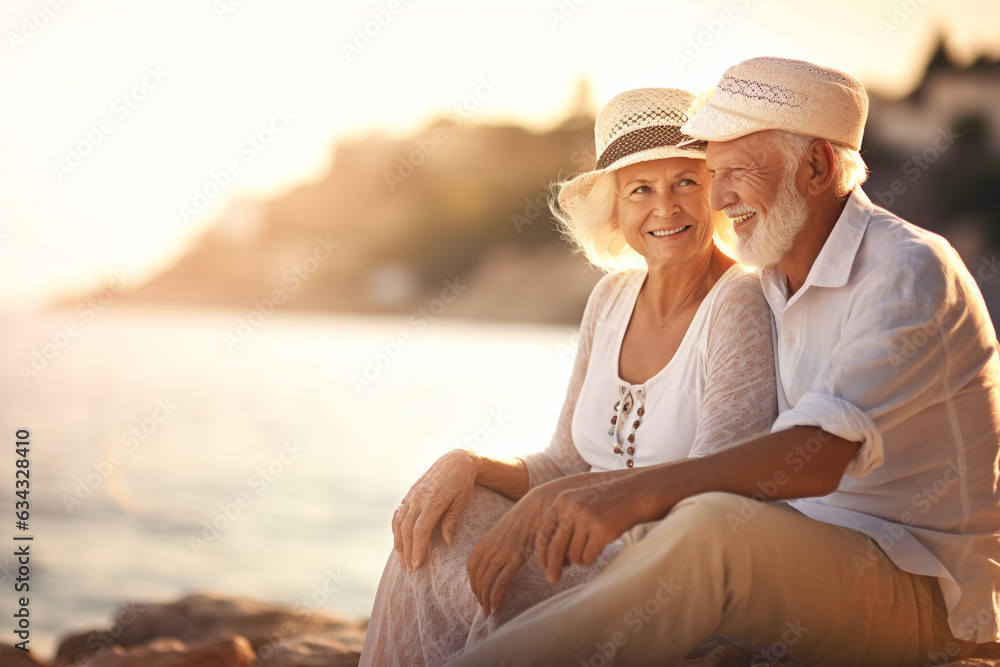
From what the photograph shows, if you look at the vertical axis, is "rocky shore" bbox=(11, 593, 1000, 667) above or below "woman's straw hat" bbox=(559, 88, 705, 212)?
below

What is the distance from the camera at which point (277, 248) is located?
204 feet

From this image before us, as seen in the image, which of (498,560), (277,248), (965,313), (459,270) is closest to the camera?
(965,313)

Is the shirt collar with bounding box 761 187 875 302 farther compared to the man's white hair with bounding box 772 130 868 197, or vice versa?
the man's white hair with bounding box 772 130 868 197

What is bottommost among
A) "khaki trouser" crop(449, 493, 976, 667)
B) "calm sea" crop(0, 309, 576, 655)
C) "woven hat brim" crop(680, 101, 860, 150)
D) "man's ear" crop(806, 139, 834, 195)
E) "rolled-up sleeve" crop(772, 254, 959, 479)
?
"calm sea" crop(0, 309, 576, 655)

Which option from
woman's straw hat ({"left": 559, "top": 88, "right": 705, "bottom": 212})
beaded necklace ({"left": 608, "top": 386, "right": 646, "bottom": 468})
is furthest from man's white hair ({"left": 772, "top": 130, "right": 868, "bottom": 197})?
beaded necklace ({"left": 608, "top": 386, "right": 646, "bottom": 468})

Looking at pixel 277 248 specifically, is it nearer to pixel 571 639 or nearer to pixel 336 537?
pixel 336 537

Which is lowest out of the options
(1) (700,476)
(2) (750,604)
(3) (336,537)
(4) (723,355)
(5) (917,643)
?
(3) (336,537)

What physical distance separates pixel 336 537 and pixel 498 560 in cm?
877

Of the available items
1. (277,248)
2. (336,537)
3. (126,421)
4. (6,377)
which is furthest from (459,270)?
(336,537)

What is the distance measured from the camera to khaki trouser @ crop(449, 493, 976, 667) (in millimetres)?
1794

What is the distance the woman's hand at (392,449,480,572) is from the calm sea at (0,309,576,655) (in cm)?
33

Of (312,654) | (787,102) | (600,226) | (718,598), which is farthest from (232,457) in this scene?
(718,598)

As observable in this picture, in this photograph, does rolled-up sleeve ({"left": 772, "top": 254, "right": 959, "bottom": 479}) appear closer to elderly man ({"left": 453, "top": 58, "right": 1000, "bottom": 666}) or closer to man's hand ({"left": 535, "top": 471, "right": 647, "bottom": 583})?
elderly man ({"left": 453, "top": 58, "right": 1000, "bottom": 666})

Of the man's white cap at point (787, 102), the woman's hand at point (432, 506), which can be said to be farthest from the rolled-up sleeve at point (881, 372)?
the woman's hand at point (432, 506)
